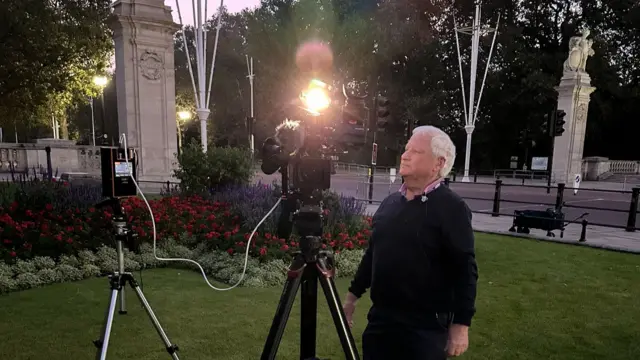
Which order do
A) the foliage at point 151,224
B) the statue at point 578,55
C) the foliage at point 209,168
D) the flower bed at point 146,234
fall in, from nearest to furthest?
the flower bed at point 146,234 → the foliage at point 151,224 → the foliage at point 209,168 → the statue at point 578,55

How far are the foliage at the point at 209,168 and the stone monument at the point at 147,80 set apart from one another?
3757 millimetres

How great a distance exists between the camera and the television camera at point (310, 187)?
237 cm

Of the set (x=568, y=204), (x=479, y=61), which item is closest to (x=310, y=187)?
(x=568, y=204)

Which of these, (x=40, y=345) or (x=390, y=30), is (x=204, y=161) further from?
(x=390, y=30)

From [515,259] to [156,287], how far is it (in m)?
6.27

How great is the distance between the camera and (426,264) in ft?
7.13

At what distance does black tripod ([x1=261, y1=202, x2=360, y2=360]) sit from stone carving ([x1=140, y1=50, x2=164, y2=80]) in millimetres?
13398

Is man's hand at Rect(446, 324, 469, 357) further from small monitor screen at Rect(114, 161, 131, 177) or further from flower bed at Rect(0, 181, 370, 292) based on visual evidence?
flower bed at Rect(0, 181, 370, 292)

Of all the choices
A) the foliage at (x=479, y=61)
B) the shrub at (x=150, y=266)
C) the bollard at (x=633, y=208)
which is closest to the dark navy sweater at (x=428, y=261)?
the shrub at (x=150, y=266)

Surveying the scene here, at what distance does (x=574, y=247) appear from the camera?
338 inches

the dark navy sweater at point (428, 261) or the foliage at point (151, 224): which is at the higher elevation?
the dark navy sweater at point (428, 261)

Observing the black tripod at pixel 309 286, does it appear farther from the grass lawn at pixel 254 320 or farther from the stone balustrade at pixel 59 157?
the stone balustrade at pixel 59 157

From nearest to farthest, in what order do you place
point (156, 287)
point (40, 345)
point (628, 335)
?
point (40, 345)
point (628, 335)
point (156, 287)

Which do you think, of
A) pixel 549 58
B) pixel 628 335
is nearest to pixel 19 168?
pixel 628 335
